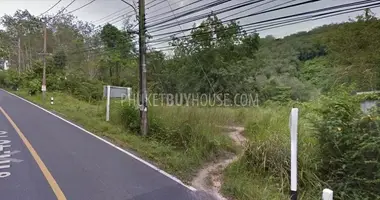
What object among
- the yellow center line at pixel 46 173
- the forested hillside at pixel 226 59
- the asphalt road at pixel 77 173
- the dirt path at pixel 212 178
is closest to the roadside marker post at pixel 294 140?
the dirt path at pixel 212 178

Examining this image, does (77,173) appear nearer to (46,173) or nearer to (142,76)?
(46,173)

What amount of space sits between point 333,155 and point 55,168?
5.98 metres

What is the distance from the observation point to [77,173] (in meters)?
6.12

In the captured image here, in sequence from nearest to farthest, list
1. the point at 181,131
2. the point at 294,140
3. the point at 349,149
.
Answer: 1. the point at 294,140
2. the point at 349,149
3. the point at 181,131

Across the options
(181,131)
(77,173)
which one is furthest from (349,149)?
(77,173)

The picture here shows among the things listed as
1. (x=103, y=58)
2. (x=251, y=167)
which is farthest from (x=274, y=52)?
(x=251, y=167)

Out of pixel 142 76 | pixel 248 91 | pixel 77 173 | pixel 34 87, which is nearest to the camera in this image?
pixel 77 173

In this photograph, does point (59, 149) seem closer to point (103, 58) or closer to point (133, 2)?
point (133, 2)

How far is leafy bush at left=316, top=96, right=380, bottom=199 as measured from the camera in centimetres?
516

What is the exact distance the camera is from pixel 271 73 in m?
37.7

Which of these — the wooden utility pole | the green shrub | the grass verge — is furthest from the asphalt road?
the green shrub

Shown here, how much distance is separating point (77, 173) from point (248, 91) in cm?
2584

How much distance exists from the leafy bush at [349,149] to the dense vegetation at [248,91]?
19mm

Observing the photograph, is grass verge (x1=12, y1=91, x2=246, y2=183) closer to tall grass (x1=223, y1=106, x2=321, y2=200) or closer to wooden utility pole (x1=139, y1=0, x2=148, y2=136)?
wooden utility pole (x1=139, y1=0, x2=148, y2=136)
